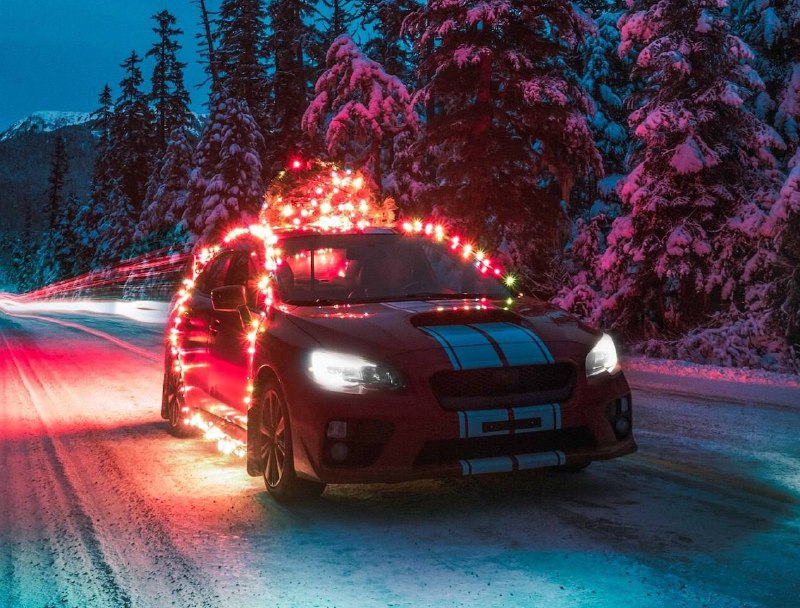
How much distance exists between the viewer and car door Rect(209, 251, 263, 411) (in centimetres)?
652

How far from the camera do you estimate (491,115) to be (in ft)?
70.2

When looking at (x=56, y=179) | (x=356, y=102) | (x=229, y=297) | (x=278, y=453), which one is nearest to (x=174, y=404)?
(x=229, y=297)

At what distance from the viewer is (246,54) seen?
53969mm

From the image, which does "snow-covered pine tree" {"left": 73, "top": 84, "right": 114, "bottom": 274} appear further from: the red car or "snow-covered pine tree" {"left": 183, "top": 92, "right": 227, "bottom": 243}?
the red car

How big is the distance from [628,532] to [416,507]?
1309mm

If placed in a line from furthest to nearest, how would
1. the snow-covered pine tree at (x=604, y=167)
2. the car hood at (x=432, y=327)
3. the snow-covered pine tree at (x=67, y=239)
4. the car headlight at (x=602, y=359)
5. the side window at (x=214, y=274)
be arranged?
the snow-covered pine tree at (x=67, y=239) < the snow-covered pine tree at (x=604, y=167) < the side window at (x=214, y=274) < the car headlight at (x=602, y=359) < the car hood at (x=432, y=327)

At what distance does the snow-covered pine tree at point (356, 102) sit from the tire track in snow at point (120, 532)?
1897cm

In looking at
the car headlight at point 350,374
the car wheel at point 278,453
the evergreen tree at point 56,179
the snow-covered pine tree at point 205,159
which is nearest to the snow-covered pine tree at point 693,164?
the car wheel at point 278,453

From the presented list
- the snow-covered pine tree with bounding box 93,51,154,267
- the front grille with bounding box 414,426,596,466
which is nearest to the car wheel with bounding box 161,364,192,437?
the front grille with bounding box 414,426,596,466

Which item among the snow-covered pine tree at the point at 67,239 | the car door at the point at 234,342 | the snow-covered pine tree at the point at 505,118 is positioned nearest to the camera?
the car door at the point at 234,342

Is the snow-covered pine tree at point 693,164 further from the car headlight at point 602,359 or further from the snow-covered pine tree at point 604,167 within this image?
the car headlight at point 602,359

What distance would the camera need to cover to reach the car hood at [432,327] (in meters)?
5.28

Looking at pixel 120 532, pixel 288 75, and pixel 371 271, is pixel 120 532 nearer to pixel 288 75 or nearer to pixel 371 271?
pixel 371 271

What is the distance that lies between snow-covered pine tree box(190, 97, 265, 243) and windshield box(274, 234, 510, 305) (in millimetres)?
38552
